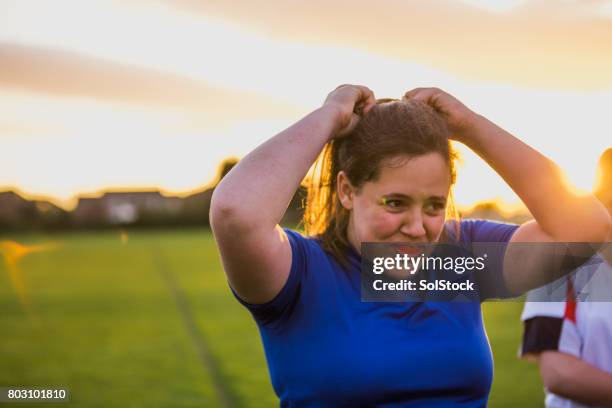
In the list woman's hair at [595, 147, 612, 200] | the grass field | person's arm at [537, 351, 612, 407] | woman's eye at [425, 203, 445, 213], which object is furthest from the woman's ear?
the grass field

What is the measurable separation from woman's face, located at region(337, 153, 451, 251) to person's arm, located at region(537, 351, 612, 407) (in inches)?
33.6

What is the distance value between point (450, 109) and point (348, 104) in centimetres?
35

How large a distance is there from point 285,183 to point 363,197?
0.27 metres

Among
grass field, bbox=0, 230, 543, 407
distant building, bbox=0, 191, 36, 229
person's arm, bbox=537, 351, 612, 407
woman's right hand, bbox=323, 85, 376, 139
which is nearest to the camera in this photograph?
woman's right hand, bbox=323, 85, 376, 139

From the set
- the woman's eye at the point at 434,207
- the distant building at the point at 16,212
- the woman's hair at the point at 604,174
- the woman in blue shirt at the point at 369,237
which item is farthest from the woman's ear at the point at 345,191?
the distant building at the point at 16,212

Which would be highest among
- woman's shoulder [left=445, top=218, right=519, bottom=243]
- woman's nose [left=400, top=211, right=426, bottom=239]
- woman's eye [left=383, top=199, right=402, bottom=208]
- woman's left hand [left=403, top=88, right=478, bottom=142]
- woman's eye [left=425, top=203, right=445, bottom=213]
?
woman's left hand [left=403, top=88, right=478, bottom=142]

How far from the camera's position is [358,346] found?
1.77 meters

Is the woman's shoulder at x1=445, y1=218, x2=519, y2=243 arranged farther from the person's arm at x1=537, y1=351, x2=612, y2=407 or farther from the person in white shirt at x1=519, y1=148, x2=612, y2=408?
the person's arm at x1=537, y1=351, x2=612, y2=407

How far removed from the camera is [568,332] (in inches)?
96.1

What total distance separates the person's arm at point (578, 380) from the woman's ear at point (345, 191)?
3.38 ft

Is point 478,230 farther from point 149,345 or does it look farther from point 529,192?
point 149,345

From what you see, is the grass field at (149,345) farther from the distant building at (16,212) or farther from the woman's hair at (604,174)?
the distant building at (16,212)

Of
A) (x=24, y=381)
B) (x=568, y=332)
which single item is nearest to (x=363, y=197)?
(x=568, y=332)

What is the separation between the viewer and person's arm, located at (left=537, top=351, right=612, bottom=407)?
2328 mm
